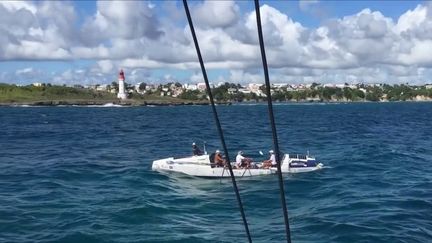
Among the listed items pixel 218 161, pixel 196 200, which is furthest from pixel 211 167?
pixel 196 200

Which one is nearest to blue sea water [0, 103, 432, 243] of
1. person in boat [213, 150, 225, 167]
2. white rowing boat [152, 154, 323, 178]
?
white rowing boat [152, 154, 323, 178]

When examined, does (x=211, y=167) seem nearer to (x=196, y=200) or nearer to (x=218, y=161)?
(x=218, y=161)

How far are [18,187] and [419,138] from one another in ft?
189

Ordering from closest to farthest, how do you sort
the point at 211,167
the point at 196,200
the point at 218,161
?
the point at 196,200 → the point at 211,167 → the point at 218,161

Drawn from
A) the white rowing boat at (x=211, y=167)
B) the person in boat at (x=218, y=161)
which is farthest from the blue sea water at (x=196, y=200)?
the person in boat at (x=218, y=161)

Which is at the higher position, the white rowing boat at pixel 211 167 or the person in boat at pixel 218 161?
the person in boat at pixel 218 161

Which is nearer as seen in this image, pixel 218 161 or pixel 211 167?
pixel 211 167

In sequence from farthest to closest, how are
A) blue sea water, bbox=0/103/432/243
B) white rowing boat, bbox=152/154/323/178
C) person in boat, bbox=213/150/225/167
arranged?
1. person in boat, bbox=213/150/225/167
2. white rowing boat, bbox=152/154/323/178
3. blue sea water, bbox=0/103/432/243

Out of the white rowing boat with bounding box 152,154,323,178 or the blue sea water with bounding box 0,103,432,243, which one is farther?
the white rowing boat with bounding box 152,154,323,178

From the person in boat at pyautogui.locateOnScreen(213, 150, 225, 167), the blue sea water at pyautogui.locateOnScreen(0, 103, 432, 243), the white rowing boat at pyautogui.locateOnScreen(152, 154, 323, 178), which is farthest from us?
the person in boat at pyautogui.locateOnScreen(213, 150, 225, 167)

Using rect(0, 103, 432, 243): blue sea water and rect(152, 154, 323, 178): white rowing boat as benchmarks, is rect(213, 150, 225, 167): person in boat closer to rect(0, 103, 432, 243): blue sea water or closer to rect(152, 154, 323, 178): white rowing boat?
rect(152, 154, 323, 178): white rowing boat

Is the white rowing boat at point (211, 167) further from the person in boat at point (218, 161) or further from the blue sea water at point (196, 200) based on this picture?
the blue sea water at point (196, 200)

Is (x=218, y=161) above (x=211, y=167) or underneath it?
above

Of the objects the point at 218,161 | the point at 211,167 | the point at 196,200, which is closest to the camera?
the point at 196,200
